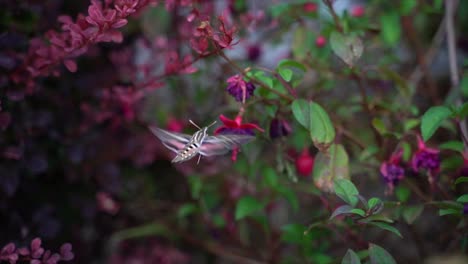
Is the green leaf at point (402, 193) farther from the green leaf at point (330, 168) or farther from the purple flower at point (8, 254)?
the purple flower at point (8, 254)

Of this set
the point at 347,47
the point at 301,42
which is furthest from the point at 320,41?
the point at 347,47

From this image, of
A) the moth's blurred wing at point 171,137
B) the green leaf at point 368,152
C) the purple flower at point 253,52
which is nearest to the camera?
the moth's blurred wing at point 171,137

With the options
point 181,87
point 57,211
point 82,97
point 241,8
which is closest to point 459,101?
point 241,8

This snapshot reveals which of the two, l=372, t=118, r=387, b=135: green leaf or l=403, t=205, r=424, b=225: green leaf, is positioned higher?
l=372, t=118, r=387, b=135: green leaf

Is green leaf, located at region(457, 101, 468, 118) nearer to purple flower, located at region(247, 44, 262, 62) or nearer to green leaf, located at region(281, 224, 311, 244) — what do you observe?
green leaf, located at region(281, 224, 311, 244)

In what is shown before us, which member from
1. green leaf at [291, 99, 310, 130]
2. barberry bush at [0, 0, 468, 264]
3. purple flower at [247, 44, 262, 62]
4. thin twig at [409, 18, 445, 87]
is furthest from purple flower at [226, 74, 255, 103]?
thin twig at [409, 18, 445, 87]

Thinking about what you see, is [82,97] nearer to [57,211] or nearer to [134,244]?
[57,211]

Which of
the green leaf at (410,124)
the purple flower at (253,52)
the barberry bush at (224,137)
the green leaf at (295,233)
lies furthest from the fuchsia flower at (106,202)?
the green leaf at (410,124)
